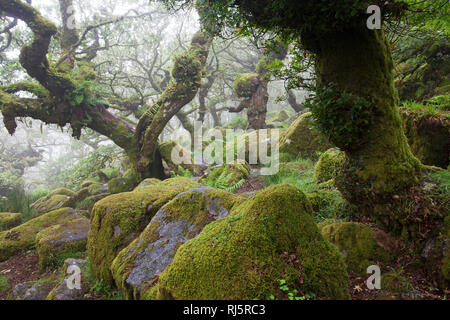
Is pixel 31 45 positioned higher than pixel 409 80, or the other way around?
pixel 31 45

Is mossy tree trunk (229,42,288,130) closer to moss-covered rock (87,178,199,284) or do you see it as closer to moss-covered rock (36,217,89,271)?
moss-covered rock (87,178,199,284)

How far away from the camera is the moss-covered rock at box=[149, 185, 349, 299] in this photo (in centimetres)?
209

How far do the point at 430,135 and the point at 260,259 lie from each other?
3.94 meters

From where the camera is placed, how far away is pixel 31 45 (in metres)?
7.58

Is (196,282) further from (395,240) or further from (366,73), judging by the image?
(366,73)

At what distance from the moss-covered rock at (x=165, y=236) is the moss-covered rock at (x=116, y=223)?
0.45 m

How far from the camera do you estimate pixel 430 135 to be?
4156 mm

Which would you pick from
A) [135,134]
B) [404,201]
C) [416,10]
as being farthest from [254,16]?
[135,134]

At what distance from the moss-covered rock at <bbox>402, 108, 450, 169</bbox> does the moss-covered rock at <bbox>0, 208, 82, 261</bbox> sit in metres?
8.20

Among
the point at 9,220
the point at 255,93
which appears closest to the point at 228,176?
the point at 255,93

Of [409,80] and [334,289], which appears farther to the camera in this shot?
[409,80]

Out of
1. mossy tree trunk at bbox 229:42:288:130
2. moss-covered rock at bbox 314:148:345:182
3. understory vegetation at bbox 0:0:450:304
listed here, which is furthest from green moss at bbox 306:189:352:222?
mossy tree trunk at bbox 229:42:288:130

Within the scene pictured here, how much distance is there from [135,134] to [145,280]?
7.43 metres
